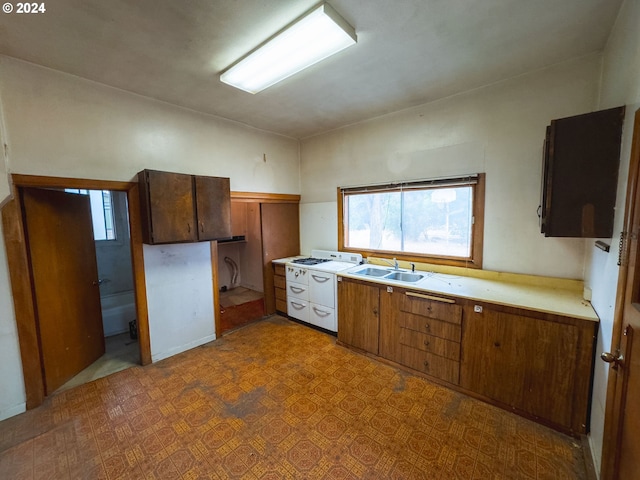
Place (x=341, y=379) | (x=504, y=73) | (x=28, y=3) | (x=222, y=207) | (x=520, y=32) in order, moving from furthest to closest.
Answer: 1. (x=222, y=207)
2. (x=341, y=379)
3. (x=504, y=73)
4. (x=520, y=32)
5. (x=28, y=3)

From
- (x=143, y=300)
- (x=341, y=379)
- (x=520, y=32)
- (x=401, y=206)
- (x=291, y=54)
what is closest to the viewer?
(x=520, y=32)

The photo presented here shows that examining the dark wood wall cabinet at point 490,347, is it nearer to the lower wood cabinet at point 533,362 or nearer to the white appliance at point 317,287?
the lower wood cabinet at point 533,362

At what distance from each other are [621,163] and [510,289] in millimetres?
1198

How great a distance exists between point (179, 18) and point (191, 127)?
1.55m

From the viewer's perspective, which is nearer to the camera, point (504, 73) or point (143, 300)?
point (504, 73)

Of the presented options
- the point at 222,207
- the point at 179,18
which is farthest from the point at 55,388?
the point at 179,18

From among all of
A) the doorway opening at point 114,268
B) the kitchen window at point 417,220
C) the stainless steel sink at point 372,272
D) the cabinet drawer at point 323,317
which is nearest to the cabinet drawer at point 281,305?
the cabinet drawer at point 323,317

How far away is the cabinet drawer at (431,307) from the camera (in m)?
2.21

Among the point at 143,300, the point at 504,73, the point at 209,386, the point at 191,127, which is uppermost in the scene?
the point at 504,73

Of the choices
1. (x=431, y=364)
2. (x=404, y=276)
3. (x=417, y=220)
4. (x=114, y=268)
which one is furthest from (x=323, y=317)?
(x=114, y=268)

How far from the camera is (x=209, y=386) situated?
→ 2393mm

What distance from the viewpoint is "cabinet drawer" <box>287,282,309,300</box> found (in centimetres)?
357

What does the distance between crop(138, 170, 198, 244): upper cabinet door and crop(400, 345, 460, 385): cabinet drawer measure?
8.16ft

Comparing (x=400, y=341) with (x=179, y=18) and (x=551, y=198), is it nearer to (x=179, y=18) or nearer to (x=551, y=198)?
(x=551, y=198)
